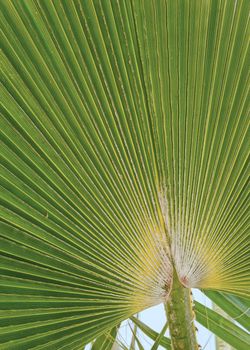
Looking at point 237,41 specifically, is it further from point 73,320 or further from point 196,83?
point 73,320

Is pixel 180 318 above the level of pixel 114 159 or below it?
below

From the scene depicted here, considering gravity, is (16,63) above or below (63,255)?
above

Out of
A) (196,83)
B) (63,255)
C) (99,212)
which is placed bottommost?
(63,255)

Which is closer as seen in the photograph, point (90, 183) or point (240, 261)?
point (90, 183)

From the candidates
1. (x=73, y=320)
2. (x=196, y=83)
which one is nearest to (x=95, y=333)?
(x=73, y=320)

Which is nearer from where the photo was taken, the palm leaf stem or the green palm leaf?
the green palm leaf

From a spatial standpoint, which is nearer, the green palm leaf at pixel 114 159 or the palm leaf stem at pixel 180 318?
the green palm leaf at pixel 114 159

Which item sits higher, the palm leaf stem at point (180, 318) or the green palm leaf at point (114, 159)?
the green palm leaf at point (114, 159)

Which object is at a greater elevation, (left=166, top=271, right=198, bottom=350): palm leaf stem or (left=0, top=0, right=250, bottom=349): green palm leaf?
(left=0, top=0, right=250, bottom=349): green palm leaf
